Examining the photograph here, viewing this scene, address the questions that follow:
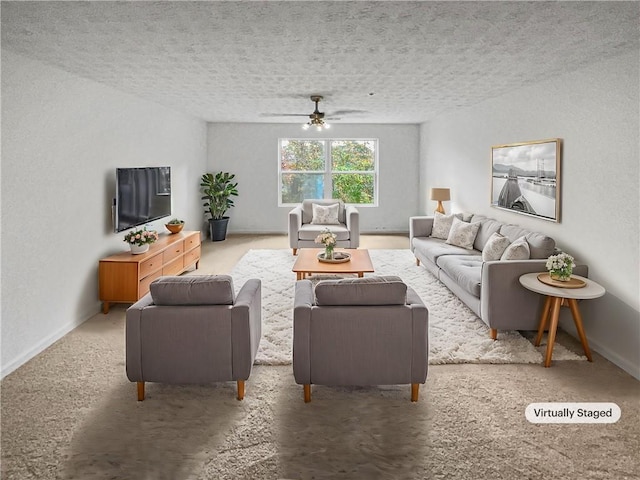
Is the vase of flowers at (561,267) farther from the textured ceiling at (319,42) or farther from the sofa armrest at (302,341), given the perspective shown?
the sofa armrest at (302,341)

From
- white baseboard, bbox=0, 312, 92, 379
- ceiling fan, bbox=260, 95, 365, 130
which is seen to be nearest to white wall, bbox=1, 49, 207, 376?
white baseboard, bbox=0, 312, 92, 379

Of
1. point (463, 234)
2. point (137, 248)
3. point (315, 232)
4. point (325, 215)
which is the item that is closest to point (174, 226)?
point (137, 248)

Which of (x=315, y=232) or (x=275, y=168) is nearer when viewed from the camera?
(x=315, y=232)

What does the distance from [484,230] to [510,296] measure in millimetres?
2012

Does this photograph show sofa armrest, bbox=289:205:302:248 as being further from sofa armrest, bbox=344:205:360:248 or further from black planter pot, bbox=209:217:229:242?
black planter pot, bbox=209:217:229:242

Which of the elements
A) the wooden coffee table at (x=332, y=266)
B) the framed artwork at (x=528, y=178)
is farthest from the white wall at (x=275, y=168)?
the wooden coffee table at (x=332, y=266)

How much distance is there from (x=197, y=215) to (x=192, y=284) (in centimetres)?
607

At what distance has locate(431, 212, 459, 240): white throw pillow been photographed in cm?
655

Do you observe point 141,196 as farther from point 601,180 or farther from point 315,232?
point 601,180

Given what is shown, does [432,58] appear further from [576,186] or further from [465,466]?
[465,466]

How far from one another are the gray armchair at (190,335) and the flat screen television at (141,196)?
7.76ft

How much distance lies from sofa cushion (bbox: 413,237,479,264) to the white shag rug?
0.29 metres

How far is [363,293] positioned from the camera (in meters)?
2.85

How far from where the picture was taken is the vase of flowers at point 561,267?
A: 3.50 meters
